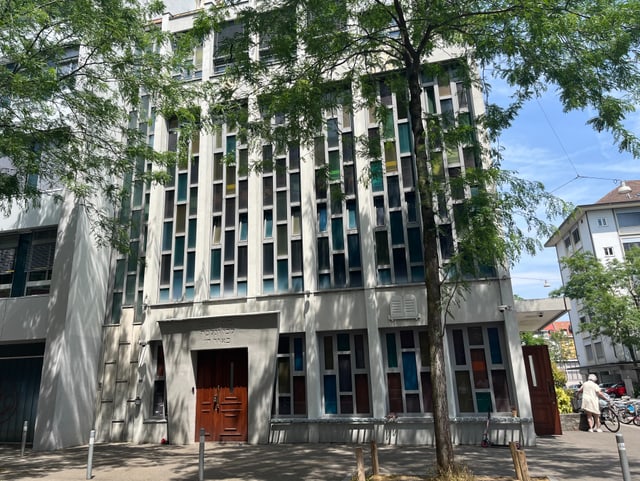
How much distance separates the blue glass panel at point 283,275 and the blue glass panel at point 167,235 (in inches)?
169

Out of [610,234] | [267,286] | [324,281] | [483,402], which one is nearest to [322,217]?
[324,281]

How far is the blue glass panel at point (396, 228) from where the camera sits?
13.9 m

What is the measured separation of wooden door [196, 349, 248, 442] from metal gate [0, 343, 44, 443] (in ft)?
19.9

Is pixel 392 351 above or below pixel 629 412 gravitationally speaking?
above

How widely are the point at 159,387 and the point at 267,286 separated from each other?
16.3ft

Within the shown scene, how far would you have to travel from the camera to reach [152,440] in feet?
46.1

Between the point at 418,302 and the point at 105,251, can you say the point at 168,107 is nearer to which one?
the point at 105,251

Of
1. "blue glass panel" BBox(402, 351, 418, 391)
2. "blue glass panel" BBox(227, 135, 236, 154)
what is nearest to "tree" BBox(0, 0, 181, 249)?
"blue glass panel" BBox(227, 135, 236, 154)

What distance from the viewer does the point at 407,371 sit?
1304 centimetres

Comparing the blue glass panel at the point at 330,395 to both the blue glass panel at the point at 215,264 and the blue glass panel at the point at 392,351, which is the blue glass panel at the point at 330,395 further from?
the blue glass panel at the point at 215,264

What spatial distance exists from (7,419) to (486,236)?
17142 mm

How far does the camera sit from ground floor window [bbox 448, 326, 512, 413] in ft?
40.5

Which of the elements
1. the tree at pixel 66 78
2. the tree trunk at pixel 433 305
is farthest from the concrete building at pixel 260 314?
the tree trunk at pixel 433 305

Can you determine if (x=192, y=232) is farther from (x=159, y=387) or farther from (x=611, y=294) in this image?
(x=611, y=294)
